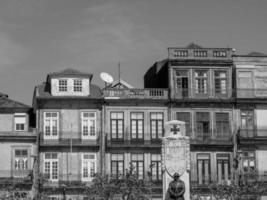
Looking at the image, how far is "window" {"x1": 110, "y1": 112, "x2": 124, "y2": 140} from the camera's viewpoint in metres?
67.8

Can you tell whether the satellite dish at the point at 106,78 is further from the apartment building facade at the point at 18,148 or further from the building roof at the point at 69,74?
the apartment building facade at the point at 18,148

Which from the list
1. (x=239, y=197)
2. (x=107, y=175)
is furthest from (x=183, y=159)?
(x=107, y=175)

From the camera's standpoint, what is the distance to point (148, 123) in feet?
224

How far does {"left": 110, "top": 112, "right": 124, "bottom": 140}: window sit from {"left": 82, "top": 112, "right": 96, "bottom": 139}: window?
136cm

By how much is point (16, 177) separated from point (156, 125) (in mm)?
11234

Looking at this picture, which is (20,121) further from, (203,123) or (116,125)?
(203,123)

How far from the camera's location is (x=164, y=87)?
232 ft

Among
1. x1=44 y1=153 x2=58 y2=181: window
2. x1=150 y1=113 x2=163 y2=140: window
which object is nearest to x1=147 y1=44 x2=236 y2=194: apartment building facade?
x1=150 y1=113 x2=163 y2=140: window

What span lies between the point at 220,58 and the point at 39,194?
59.0ft

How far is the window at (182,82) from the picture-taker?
68.9 m

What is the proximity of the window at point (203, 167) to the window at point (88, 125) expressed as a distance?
823cm

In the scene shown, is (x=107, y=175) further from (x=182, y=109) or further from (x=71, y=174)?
(x=182, y=109)

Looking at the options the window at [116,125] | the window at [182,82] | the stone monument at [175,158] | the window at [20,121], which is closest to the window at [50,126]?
the window at [20,121]

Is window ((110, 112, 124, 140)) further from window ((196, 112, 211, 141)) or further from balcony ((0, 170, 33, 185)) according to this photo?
balcony ((0, 170, 33, 185))
